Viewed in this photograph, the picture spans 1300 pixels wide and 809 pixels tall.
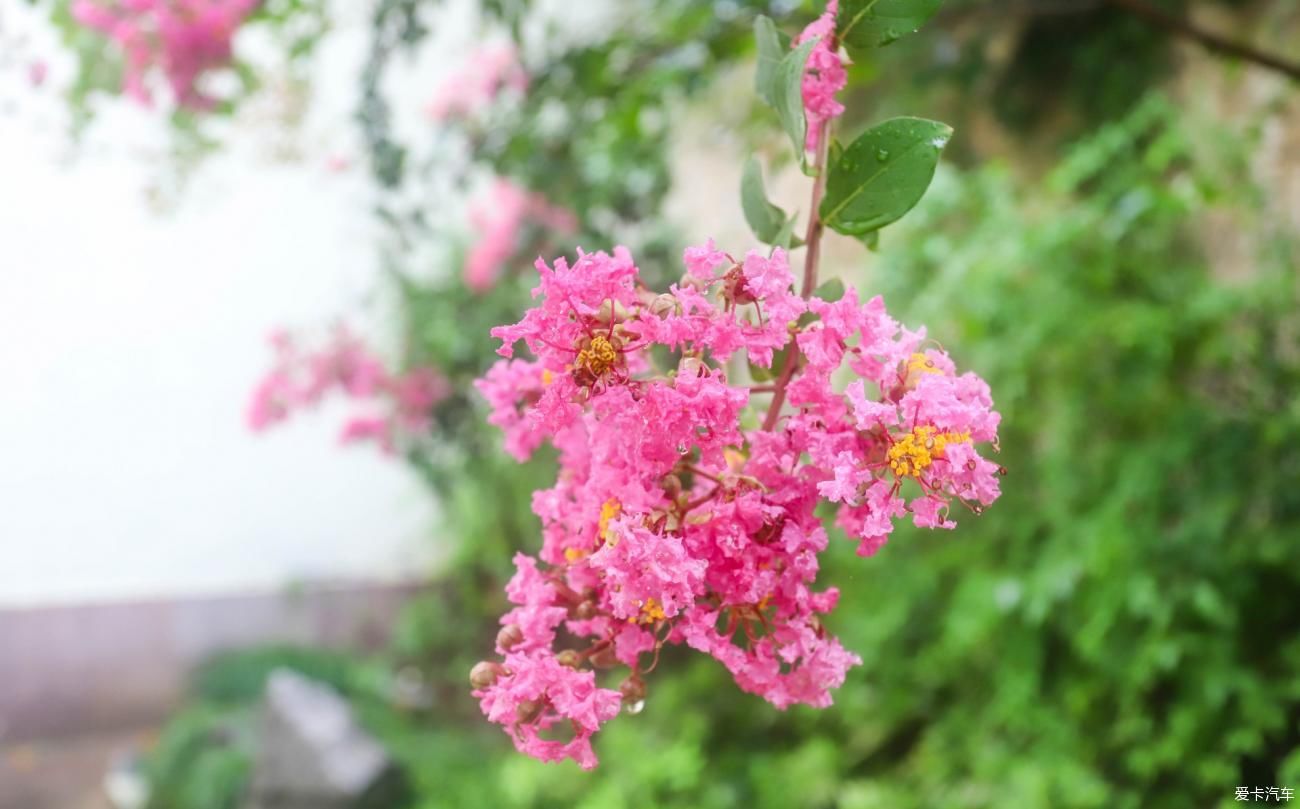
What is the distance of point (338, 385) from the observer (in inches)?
76.9

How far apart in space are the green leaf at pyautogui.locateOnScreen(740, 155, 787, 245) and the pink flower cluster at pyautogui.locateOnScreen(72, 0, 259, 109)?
974 mm

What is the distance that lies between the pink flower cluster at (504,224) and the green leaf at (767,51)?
4.10ft

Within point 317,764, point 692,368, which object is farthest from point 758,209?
point 317,764

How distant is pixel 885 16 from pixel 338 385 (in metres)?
1.65

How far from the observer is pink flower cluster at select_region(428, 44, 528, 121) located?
1.83 metres

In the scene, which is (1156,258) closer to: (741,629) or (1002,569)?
(1002,569)

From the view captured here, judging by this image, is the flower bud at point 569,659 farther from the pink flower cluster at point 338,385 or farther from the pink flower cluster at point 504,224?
the pink flower cluster at point 338,385

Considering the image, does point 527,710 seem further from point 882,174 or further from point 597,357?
point 882,174

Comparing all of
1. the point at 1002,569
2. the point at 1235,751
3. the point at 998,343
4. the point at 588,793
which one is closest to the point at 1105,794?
the point at 1235,751

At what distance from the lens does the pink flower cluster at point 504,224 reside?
180 cm

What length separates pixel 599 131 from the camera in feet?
5.26

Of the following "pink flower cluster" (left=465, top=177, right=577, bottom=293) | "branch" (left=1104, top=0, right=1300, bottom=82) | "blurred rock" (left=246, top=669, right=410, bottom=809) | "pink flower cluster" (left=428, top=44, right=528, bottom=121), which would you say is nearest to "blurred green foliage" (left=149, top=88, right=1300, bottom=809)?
"blurred rock" (left=246, top=669, right=410, bottom=809)

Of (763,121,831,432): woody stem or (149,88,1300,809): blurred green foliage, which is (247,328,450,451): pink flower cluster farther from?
(763,121,831,432): woody stem

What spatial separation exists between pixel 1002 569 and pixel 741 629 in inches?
54.9
